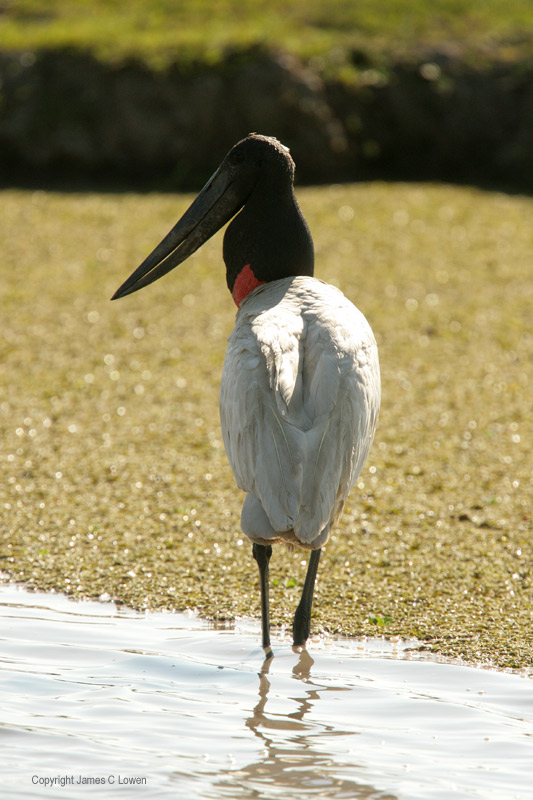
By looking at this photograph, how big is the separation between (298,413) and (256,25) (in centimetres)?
851

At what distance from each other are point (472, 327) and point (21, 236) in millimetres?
3476

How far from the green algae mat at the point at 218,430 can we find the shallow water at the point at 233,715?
0.19m

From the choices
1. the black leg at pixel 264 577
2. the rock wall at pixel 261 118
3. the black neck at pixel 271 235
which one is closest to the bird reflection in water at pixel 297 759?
the black leg at pixel 264 577

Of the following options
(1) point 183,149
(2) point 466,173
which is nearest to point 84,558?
(1) point 183,149

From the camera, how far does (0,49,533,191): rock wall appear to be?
9.11m

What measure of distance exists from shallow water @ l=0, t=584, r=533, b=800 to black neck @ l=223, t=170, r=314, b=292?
1249 millimetres

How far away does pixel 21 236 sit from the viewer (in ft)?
25.4

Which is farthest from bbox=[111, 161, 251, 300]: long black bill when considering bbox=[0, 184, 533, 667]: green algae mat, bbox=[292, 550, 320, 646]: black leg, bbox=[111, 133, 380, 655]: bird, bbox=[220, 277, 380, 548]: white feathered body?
bbox=[292, 550, 320, 646]: black leg

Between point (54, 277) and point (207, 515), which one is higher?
point (54, 277)

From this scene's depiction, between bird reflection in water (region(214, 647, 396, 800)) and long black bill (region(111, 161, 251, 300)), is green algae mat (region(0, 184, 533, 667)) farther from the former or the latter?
long black bill (region(111, 161, 251, 300))

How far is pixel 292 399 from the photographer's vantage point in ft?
9.34

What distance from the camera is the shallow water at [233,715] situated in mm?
2375

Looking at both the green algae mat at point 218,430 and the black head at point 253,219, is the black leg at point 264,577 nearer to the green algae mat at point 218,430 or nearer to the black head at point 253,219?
the green algae mat at point 218,430

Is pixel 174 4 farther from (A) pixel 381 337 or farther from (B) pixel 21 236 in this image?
(A) pixel 381 337
